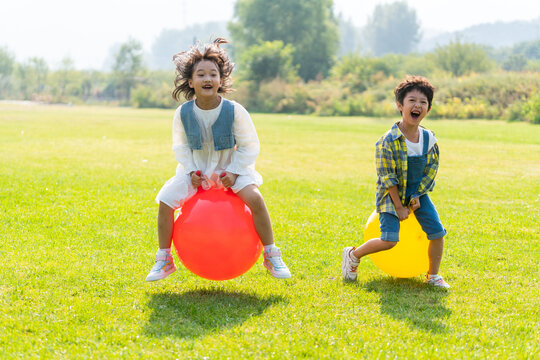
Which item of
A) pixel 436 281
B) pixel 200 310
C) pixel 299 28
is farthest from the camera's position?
pixel 299 28

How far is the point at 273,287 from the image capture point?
5223 mm

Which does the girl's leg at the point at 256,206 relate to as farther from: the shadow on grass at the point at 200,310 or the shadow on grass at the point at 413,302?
the shadow on grass at the point at 413,302

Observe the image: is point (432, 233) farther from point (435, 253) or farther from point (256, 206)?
point (256, 206)

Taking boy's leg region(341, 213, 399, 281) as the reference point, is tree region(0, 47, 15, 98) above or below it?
above

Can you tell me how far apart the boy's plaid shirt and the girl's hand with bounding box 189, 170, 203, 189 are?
1.49 metres

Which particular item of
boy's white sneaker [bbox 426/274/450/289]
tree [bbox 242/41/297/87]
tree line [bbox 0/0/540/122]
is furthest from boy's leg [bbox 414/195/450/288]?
tree [bbox 242/41/297/87]

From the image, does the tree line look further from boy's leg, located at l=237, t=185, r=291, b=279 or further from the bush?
boy's leg, located at l=237, t=185, r=291, b=279

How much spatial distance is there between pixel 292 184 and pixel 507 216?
12.8 feet

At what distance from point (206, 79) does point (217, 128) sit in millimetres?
410

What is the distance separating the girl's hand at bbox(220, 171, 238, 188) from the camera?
195 inches

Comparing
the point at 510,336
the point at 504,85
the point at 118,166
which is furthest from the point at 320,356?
the point at 504,85

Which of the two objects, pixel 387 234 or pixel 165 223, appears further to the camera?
pixel 387 234

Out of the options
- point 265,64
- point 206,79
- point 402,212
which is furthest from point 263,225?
point 265,64

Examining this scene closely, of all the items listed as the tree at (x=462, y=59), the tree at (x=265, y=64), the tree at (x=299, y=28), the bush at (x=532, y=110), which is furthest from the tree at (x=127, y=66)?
the bush at (x=532, y=110)
